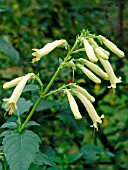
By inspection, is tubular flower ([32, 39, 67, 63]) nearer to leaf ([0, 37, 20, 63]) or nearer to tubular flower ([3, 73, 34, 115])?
tubular flower ([3, 73, 34, 115])

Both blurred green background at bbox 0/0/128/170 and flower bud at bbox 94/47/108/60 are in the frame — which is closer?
flower bud at bbox 94/47/108/60

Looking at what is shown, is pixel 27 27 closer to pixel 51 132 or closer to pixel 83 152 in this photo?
pixel 51 132

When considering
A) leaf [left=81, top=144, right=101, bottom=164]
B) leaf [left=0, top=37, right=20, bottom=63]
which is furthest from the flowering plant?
leaf [left=0, top=37, right=20, bottom=63]

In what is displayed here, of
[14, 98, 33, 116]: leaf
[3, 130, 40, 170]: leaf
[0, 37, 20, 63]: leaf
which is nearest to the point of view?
[3, 130, 40, 170]: leaf

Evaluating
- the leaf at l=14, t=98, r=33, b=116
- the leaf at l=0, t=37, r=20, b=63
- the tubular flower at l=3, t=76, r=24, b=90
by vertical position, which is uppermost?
the leaf at l=0, t=37, r=20, b=63

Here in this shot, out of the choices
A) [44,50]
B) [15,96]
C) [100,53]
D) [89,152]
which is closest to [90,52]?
[100,53]

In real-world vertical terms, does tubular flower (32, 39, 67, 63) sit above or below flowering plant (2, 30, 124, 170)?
above

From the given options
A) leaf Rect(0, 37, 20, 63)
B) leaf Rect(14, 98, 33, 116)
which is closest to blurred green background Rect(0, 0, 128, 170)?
leaf Rect(0, 37, 20, 63)

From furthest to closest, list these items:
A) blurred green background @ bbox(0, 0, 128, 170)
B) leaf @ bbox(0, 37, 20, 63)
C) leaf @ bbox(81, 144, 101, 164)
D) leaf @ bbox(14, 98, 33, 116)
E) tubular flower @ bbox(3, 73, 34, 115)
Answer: blurred green background @ bbox(0, 0, 128, 170)
leaf @ bbox(0, 37, 20, 63)
leaf @ bbox(81, 144, 101, 164)
leaf @ bbox(14, 98, 33, 116)
tubular flower @ bbox(3, 73, 34, 115)
